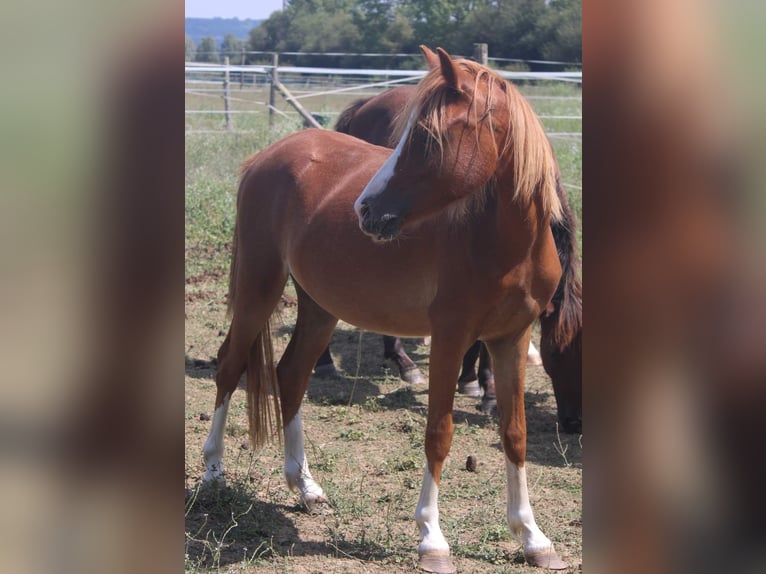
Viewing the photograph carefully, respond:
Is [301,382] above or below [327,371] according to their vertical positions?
above

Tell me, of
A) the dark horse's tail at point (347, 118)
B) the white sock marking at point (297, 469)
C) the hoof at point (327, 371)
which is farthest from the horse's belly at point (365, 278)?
the dark horse's tail at point (347, 118)

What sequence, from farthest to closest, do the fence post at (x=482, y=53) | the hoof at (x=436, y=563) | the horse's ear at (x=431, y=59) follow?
the fence post at (x=482, y=53) → the hoof at (x=436, y=563) → the horse's ear at (x=431, y=59)

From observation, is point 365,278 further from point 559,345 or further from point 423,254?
point 559,345

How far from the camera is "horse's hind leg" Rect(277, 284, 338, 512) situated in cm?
368

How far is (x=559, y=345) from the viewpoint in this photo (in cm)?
447

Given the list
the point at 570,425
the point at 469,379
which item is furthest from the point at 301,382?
the point at 469,379

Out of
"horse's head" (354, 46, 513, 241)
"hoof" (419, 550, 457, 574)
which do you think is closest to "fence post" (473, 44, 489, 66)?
"horse's head" (354, 46, 513, 241)

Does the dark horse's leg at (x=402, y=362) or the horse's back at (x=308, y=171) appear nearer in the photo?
the horse's back at (x=308, y=171)

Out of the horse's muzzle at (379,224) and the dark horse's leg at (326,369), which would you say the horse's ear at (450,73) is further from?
the dark horse's leg at (326,369)

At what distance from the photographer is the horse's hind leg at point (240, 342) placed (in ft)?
12.3

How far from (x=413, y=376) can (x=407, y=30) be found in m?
34.7

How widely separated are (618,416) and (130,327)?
440mm

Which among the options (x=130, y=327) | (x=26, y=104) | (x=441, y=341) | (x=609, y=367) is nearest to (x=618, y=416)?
(x=609, y=367)

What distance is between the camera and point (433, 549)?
3004mm
